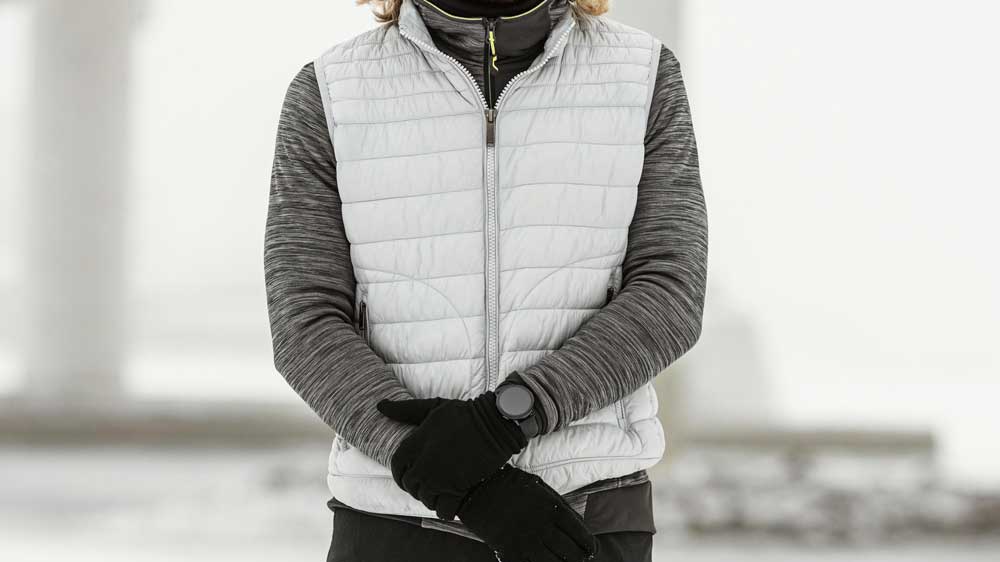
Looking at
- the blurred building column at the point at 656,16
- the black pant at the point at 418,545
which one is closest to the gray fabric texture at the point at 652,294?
the black pant at the point at 418,545

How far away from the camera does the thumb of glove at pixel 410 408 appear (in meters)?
0.80

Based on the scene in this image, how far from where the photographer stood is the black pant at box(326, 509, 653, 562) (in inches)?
33.2

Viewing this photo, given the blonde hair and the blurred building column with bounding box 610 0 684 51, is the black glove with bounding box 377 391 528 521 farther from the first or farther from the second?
the blurred building column with bounding box 610 0 684 51

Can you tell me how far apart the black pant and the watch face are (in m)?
0.13

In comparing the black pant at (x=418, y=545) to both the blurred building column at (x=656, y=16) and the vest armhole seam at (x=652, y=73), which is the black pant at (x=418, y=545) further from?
the blurred building column at (x=656, y=16)

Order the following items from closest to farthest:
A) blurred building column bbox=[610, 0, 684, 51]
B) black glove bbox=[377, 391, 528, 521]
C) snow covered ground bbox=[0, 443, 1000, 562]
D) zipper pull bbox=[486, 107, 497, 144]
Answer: black glove bbox=[377, 391, 528, 521]
zipper pull bbox=[486, 107, 497, 144]
snow covered ground bbox=[0, 443, 1000, 562]
blurred building column bbox=[610, 0, 684, 51]

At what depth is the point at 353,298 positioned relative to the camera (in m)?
0.91

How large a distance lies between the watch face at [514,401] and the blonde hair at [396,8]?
0.39 metres
